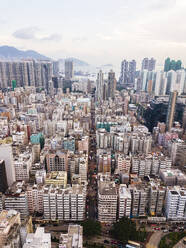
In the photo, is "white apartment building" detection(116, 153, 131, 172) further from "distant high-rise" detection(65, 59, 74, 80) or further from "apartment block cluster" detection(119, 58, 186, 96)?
"distant high-rise" detection(65, 59, 74, 80)

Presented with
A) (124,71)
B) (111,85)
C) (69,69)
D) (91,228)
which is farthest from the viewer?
(124,71)

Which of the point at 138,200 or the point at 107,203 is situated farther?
the point at 138,200

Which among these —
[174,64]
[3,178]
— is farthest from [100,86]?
[3,178]

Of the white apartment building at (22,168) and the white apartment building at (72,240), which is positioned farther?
the white apartment building at (22,168)

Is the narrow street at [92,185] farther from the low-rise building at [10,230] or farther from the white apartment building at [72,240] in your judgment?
the low-rise building at [10,230]

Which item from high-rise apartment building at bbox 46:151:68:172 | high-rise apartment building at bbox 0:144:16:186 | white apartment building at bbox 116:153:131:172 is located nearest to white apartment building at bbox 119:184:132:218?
white apartment building at bbox 116:153:131:172

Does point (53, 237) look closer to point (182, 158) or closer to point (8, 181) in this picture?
point (8, 181)

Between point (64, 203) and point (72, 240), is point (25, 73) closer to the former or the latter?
point (64, 203)

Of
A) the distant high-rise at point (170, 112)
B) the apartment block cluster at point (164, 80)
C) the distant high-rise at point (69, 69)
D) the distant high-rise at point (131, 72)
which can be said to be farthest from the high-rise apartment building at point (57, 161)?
the distant high-rise at point (131, 72)
